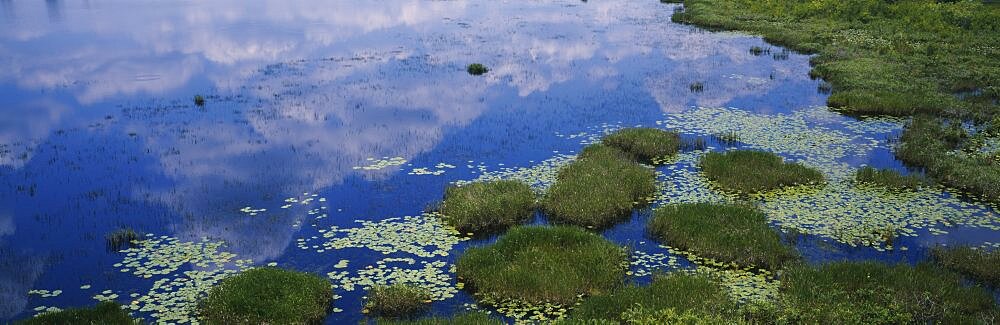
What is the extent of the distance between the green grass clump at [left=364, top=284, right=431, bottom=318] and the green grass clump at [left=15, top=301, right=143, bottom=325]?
13.0ft

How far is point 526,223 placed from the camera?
57.5 feet

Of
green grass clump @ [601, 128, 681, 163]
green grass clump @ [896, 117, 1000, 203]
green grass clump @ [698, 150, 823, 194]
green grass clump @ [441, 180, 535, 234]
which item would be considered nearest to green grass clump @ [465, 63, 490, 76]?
green grass clump @ [601, 128, 681, 163]

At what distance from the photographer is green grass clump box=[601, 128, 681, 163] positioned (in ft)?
73.9

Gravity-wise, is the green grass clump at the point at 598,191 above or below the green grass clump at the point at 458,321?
above

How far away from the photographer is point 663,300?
41.6 ft

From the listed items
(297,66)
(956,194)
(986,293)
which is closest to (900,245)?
(986,293)

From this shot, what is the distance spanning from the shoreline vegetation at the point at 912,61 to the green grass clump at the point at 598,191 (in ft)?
28.6

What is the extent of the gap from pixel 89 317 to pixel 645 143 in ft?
52.8

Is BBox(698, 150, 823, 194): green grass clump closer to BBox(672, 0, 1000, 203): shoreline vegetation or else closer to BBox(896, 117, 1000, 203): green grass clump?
BBox(896, 117, 1000, 203): green grass clump

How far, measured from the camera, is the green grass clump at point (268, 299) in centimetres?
1237

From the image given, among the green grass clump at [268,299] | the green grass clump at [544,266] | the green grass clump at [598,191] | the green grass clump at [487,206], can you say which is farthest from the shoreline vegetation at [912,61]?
the green grass clump at [268,299]

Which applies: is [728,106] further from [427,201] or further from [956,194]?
[427,201]

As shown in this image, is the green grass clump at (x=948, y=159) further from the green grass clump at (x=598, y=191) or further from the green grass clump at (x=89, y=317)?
the green grass clump at (x=89, y=317)

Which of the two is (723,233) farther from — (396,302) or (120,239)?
(120,239)
